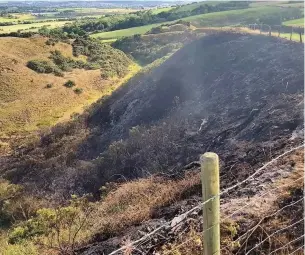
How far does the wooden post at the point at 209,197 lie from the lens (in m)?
2.62

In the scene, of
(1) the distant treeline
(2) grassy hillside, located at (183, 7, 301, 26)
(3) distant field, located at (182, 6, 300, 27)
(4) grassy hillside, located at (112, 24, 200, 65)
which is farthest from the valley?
(1) the distant treeline

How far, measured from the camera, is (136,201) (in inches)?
360

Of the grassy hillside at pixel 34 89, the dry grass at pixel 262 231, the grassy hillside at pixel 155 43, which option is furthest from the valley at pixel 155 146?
the grassy hillside at pixel 155 43

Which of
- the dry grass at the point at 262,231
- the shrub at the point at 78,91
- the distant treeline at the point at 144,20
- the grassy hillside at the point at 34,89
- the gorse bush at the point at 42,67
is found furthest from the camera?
the distant treeline at the point at 144,20

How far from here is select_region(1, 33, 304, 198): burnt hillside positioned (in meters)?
12.3

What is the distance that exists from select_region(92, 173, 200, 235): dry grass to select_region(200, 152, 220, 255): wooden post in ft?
15.6

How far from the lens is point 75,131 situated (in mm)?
21391

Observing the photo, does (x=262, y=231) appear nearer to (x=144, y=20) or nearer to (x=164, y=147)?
(x=164, y=147)

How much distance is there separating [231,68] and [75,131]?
9.30 metres

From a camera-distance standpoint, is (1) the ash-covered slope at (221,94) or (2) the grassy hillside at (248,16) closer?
(1) the ash-covered slope at (221,94)

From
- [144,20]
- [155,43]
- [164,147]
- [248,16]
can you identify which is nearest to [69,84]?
[164,147]

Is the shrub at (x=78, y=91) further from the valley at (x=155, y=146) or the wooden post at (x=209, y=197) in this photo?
the wooden post at (x=209, y=197)

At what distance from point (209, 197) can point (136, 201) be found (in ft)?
21.7

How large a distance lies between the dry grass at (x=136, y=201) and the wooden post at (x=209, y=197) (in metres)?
4.77
